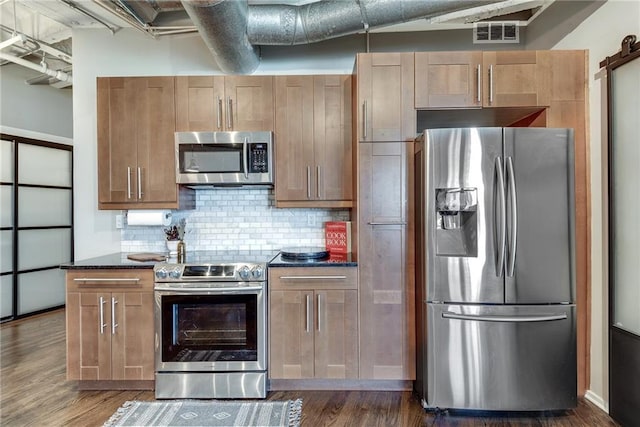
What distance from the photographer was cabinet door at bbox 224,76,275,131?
9.21 ft

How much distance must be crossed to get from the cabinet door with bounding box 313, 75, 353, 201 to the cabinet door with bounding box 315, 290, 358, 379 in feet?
2.64

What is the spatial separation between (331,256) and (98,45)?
2.84m

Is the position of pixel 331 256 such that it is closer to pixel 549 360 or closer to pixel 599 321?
pixel 549 360

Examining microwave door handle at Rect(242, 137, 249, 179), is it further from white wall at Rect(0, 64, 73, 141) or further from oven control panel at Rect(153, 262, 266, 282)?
white wall at Rect(0, 64, 73, 141)

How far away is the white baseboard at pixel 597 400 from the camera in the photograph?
2.19 meters

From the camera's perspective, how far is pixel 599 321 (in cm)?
226

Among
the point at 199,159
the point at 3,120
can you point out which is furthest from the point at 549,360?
the point at 3,120

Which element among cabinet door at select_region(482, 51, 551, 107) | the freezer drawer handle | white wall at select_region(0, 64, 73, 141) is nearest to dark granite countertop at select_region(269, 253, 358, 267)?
the freezer drawer handle

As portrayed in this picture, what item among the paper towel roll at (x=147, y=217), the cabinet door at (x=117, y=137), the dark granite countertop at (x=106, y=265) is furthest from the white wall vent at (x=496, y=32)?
the dark granite countertop at (x=106, y=265)

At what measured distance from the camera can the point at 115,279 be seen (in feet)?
8.09

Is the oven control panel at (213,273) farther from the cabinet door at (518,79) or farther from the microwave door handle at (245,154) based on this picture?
the cabinet door at (518,79)

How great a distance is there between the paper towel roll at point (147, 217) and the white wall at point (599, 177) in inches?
125

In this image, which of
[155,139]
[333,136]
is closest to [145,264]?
[155,139]

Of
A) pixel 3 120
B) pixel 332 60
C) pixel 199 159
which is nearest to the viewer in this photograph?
pixel 199 159
